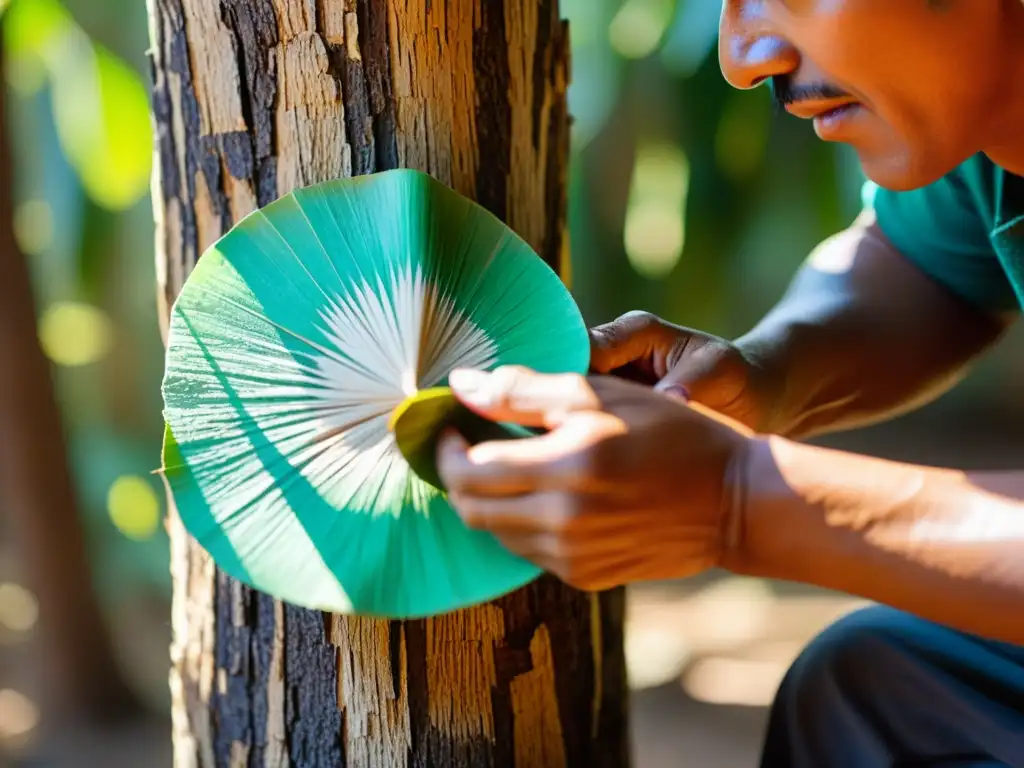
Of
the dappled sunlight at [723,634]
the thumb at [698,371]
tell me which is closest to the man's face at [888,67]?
the thumb at [698,371]

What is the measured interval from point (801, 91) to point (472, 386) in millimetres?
304

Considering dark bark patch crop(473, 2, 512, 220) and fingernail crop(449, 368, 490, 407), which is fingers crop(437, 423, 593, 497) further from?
dark bark patch crop(473, 2, 512, 220)

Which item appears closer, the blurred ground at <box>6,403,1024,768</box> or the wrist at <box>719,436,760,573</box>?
the wrist at <box>719,436,760,573</box>

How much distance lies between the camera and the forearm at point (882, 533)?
509mm

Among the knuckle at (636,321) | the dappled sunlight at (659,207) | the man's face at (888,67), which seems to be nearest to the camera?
the man's face at (888,67)

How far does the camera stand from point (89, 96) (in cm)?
164

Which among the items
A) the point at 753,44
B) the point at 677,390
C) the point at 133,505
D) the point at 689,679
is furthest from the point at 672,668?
the point at 753,44

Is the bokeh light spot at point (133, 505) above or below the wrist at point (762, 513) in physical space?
below

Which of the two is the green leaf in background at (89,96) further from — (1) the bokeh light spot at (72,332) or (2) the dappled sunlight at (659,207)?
(2) the dappled sunlight at (659,207)

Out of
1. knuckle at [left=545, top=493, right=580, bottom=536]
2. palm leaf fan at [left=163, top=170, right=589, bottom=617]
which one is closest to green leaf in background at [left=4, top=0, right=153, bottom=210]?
palm leaf fan at [left=163, top=170, right=589, bottom=617]

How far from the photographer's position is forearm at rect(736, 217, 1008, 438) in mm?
875

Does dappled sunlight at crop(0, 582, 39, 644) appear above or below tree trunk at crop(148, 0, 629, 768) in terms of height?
below

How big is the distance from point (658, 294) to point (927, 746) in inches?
60.3

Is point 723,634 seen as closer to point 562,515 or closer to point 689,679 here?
point 689,679
